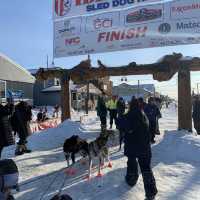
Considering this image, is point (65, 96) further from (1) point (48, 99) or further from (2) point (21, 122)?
(1) point (48, 99)

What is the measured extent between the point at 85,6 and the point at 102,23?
0.98 meters

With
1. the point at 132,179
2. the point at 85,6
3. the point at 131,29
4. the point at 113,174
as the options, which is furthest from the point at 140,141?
the point at 85,6

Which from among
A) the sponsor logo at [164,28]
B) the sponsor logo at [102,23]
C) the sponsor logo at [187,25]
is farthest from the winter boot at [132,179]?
the sponsor logo at [102,23]

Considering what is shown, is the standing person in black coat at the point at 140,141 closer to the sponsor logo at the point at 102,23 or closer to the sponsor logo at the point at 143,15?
the sponsor logo at the point at 143,15

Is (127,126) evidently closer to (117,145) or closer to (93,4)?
(117,145)

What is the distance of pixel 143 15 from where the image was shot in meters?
14.2

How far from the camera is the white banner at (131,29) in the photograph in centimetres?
1359

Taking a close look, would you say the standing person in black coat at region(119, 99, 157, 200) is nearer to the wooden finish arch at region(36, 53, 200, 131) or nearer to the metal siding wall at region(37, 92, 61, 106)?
the wooden finish arch at region(36, 53, 200, 131)

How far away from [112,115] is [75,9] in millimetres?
4321

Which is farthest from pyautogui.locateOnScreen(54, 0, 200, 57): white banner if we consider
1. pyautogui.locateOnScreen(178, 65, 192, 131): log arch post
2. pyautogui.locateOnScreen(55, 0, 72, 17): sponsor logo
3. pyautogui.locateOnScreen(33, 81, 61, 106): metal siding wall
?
pyautogui.locateOnScreen(33, 81, 61, 106): metal siding wall

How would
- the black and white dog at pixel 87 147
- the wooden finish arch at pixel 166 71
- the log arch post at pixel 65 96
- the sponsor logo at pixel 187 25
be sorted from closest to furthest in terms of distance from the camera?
1. the black and white dog at pixel 87 147
2. the sponsor logo at pixel 187 25
3. the wooden finish arch at pixel 166 71
4. the log arch post at pixel 65 96

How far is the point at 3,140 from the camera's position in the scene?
8219mm

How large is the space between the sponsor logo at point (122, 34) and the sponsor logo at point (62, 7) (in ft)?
5.59

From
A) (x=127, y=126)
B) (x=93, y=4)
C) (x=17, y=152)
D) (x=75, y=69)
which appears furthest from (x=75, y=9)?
(x=127, y=126)
